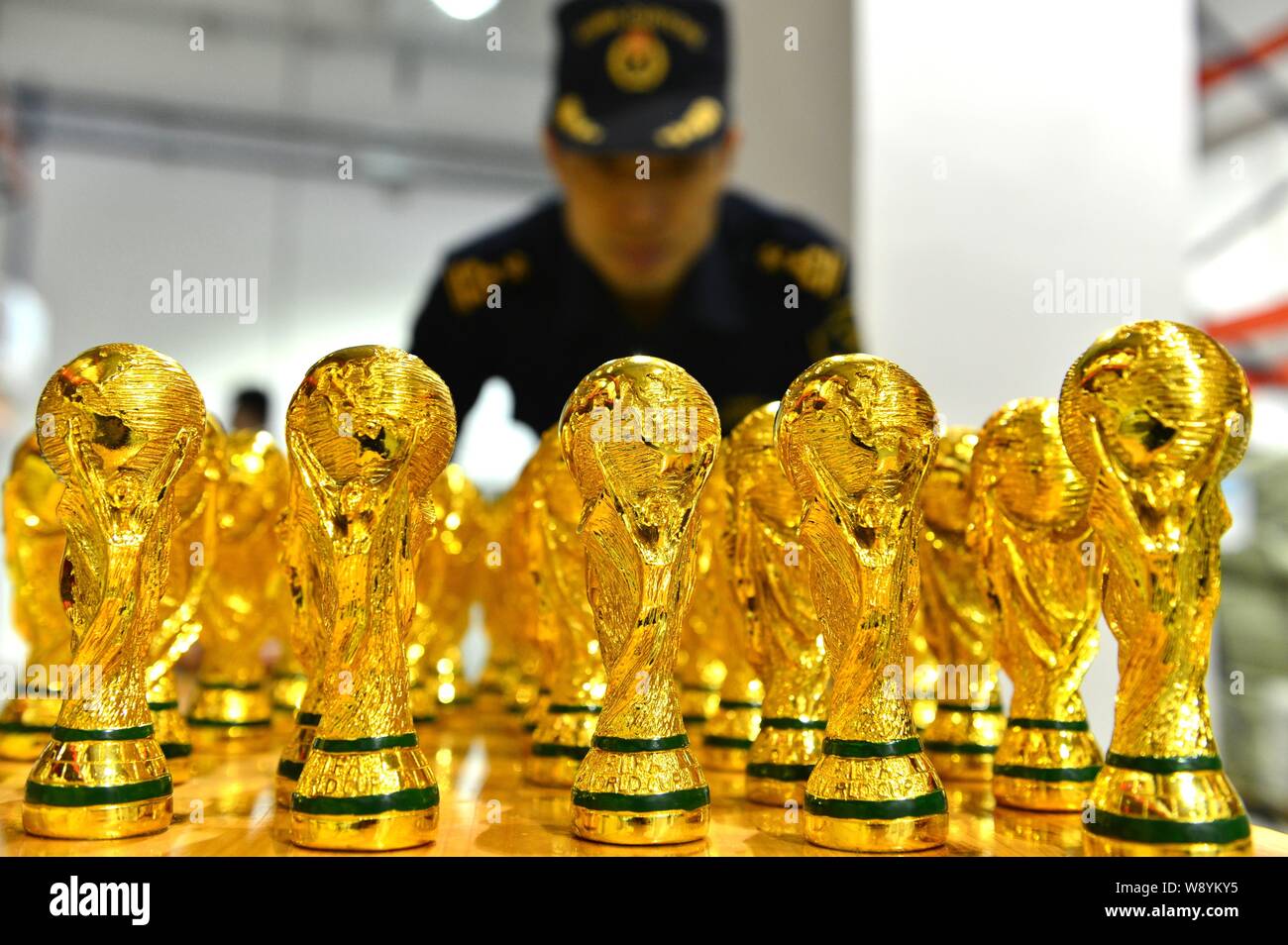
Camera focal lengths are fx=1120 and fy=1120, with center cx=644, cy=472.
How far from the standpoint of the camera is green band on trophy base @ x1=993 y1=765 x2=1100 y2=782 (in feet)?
2.24

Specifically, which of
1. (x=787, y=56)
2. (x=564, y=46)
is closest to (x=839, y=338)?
(x=787, y=56)

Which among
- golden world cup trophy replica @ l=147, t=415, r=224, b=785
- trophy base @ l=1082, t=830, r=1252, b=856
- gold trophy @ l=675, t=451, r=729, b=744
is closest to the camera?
trophy base @ l=1082, t=830, r=1252, b=856

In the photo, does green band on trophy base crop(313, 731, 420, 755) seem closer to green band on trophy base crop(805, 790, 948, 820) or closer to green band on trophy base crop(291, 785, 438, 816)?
green band on trophy base crop(291, 785, 438, 816)

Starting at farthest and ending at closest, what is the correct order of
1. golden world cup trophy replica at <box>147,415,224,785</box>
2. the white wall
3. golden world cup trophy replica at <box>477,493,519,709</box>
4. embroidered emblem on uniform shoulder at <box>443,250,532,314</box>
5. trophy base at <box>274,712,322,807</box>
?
1. embroidered emblem on uniform shoulder at <box>443,250,532,314</box>
2. the white wall
3. golden world cup trophy replica at <box>477,493,519,709</box>
4. golden world cup trophy replica at <box>147,415,224,785</box>
5. trophy base at <box>274,712,322,807</box>

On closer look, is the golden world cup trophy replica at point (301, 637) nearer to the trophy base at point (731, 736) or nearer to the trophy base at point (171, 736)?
the trophy base at point (171, 736)

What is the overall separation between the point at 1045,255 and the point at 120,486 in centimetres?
122

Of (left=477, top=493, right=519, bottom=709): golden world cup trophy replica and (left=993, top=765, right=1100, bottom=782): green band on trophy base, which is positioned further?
(left=477, top=493, right=519, bottom=709): golden world cup trophy replica

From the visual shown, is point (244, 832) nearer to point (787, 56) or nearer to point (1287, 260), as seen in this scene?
point (787, 56)

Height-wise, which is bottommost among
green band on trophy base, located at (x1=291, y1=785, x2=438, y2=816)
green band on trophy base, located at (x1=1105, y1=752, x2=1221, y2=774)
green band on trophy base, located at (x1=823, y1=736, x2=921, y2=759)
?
green band on trophy base, located at (x1=291, y1=785, x2=438, y2=816)

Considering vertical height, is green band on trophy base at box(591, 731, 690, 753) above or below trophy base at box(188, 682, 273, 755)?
above

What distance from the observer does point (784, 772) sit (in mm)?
703

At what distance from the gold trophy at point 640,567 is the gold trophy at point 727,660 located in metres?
0.19

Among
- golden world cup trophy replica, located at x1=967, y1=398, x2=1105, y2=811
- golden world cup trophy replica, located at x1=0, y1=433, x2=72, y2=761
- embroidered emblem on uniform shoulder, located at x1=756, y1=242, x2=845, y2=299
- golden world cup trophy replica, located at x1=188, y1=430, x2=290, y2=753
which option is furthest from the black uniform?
golden world cup trophy replica, located at x1=967, y1=398, x2=1105, y2=811

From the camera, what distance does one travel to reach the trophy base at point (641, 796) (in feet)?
1.82
